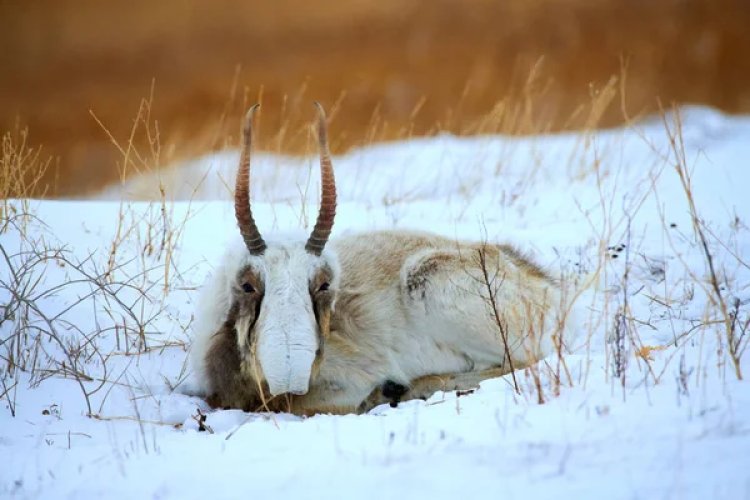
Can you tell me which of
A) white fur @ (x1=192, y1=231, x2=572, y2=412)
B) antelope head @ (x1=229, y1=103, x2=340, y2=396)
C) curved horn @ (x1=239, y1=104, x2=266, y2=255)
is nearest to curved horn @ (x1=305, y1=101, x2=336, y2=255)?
antelope head @ (x1=229, y1=103, x2=340, y2=396)

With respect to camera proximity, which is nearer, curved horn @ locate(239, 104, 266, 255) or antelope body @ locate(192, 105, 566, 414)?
curved horn @ locate(239, 104, 266, 255)

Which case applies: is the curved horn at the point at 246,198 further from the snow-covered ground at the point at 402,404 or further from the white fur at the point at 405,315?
the snow-covered ground at the point at 402,404

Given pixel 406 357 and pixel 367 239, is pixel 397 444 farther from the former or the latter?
pixel 367 239

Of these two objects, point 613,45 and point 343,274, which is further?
point 613,45

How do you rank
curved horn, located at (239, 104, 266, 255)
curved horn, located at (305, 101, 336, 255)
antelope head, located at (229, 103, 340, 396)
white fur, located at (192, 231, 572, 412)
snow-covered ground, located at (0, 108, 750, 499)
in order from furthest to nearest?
white fur, located at (192, 231, 572, 412) → curved horn, located at (305, 101, 336, 255) → curved horn, located at (239, 104, 266, 255) → antelope head, located at (229, 103, 340, 396) → snow-covered ground, located at (0, 108, 750, 499)

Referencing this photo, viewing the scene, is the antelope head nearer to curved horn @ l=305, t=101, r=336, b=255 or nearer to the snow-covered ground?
curved horn @ l=305, t=101, r=336, b=255

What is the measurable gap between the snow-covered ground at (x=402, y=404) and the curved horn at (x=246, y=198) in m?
0.95

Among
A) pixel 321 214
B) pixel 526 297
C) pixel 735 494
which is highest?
pixel 321 214

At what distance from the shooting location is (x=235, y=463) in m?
3.58

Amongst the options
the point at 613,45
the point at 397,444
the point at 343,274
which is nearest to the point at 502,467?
the point at 397,444

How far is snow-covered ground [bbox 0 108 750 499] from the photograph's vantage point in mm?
3281

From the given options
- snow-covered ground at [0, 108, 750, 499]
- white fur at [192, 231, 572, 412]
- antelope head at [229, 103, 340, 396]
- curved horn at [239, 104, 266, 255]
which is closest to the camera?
snow-covered ground at [0, 108, 750, 499]

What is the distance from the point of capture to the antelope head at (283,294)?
15.2ft

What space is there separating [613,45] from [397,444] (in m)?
18.9
